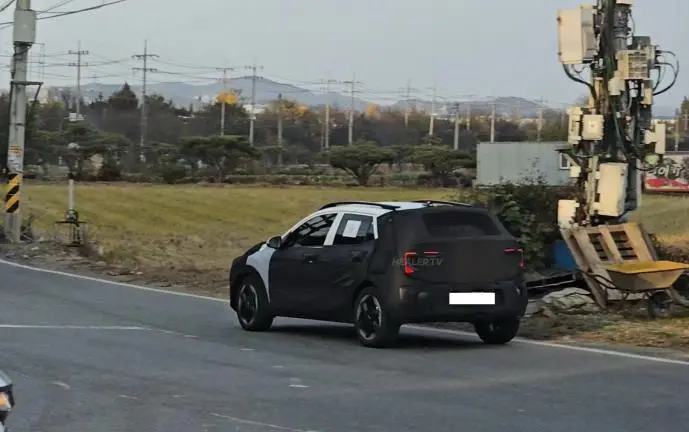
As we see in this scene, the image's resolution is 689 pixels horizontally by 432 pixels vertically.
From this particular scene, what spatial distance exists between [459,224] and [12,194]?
18.7 meters

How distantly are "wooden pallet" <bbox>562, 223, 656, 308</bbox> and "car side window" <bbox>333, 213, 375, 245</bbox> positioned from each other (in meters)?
4.87

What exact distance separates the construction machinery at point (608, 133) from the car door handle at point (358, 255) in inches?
196

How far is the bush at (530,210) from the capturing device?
2050cm

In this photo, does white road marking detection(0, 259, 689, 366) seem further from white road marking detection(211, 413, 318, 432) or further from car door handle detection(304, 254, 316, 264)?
white road marking detection(211, 413, 318, 432)

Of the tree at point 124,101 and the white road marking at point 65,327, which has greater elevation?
the tree at point 124,101

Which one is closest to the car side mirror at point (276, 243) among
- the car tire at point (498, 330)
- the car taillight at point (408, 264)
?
the car taillight at point (408, 264)

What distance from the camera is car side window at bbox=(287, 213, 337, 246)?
14.0 metres

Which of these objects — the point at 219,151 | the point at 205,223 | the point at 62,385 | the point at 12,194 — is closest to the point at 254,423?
the point at 62,385

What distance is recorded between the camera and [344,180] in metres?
78.6

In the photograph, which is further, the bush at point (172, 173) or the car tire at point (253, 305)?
the bush at point (172, 173)

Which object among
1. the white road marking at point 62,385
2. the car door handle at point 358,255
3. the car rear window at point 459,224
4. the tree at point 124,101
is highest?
the tree at point 124,101

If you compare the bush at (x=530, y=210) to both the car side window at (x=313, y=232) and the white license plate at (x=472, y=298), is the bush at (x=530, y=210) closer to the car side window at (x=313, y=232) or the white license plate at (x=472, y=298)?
the car side window at (x=313, y=232)

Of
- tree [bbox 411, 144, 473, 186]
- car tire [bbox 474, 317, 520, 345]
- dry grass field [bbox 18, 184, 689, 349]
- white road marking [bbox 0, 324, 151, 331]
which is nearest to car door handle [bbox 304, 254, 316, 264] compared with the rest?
car tire [bbox 474, 317, 520, 345]

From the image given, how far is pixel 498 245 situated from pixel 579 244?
473 centimetres
